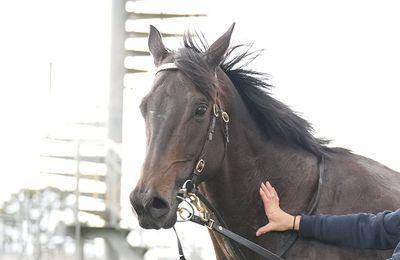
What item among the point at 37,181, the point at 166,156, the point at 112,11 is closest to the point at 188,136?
the point at 166,156

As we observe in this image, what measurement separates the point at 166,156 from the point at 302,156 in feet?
2.93

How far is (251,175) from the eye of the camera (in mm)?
4691

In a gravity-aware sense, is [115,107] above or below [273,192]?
below

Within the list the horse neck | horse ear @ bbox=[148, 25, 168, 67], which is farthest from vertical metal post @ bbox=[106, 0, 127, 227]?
the horse neck

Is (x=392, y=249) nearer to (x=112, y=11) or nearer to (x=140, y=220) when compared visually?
(x=140, y=220)

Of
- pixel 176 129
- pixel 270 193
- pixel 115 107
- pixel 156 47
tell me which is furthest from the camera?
pixel 115 107

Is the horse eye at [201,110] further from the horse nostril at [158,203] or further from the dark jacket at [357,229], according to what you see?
the dark jacket at [357,229]

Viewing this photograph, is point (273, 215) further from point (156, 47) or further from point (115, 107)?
point (115, 107)

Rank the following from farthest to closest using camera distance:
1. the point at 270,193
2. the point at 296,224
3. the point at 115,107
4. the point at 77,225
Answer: the point at 115,107
the point at 77,225
the point at 270,193
the point at 296,224

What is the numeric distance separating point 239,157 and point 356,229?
701 millimetres

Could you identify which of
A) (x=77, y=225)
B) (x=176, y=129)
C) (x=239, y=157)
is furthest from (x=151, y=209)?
(x=77, y=225)

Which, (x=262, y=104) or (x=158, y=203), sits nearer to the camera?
(x=158, y=203)

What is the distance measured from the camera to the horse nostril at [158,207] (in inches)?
163

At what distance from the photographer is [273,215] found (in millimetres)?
4590
